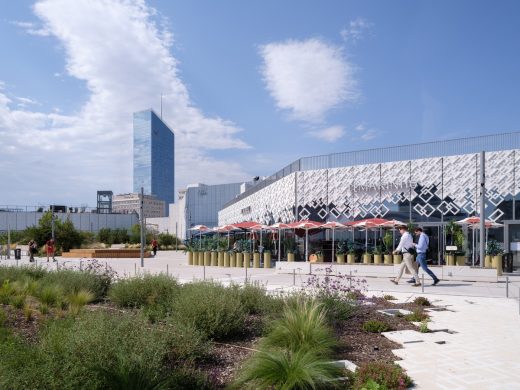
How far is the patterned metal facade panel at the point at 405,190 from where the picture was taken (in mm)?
25031

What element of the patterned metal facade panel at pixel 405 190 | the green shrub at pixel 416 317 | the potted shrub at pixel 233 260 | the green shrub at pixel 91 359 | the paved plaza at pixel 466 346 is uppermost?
the patterned metal facade panel at pixel 405 190

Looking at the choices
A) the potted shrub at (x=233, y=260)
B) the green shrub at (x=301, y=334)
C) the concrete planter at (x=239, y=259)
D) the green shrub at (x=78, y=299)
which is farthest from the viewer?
the potted shrub at (x=233, y=260)

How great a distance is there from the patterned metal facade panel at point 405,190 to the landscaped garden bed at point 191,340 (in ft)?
56.3

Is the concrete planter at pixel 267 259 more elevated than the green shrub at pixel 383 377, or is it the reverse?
the green shrub at pixel 383 377

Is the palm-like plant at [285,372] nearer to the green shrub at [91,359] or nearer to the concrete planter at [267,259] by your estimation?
the green shrub at [91,359]

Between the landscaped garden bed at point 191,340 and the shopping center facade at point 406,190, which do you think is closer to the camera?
the landscaped garden bed at point 191,340

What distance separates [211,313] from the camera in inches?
282

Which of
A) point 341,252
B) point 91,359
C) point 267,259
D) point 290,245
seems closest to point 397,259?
point 341,252

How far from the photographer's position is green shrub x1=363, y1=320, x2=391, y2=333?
26.3ft

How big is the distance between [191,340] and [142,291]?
14.4 feet

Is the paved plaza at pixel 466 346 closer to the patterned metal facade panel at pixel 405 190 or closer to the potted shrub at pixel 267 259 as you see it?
the potted shrub at pixel 267 259

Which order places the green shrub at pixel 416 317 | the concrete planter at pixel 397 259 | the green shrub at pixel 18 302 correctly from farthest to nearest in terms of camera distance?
the concrete planter at pixel 397 259
the green shrub at pixel 18 302
the green shrub at pixel 416 317

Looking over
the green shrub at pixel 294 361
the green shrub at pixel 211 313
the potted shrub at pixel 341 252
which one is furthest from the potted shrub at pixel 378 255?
the green shrub at pixel 294 361

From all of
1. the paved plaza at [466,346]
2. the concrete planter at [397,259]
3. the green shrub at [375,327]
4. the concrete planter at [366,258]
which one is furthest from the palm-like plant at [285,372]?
the concrete planter at [366,258]
